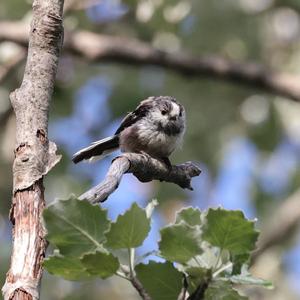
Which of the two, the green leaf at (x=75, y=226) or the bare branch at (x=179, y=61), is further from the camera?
the bare branch at (x=179, y=61)

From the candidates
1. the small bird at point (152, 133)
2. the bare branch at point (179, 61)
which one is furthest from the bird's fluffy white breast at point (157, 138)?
the bare branch at point (179, 61)

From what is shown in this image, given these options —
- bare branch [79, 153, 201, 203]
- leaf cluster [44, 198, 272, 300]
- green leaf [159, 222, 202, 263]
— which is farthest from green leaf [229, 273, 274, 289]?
bare branch [79, 153, 201, 203]

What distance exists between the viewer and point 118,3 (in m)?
6.50

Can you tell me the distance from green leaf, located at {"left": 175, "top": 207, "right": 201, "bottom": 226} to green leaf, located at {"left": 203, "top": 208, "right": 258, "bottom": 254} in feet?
0.16

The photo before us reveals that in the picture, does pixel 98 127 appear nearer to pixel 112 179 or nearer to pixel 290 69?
pixel 290 69

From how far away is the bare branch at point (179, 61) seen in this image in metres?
6.58

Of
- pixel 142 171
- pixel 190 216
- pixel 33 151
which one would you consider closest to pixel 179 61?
pixel 142 171

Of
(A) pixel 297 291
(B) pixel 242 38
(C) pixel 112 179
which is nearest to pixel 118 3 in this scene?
(B) pixel 242 38

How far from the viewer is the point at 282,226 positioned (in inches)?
268

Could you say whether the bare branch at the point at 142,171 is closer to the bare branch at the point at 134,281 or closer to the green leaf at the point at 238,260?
the bare branch at the point at 134,281

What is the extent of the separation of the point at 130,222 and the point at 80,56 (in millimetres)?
5136

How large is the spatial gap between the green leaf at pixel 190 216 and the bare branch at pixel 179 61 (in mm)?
4754

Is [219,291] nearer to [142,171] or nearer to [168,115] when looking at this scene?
[142,171]

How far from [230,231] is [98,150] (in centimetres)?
203
